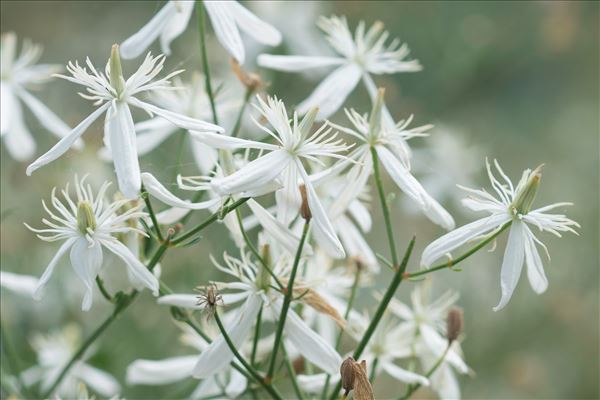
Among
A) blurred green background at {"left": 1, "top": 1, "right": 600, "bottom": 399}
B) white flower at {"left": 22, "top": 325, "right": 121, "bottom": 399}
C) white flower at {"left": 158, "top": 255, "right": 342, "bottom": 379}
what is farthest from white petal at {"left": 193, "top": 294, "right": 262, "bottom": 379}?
blurred green background at {"left": 1, "top": 1, "right": 600, "bottom": 399}

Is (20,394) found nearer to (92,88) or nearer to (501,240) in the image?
(92,88)

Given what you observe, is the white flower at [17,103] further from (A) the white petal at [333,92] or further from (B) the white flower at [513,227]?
(B) the white flower at [513,227]

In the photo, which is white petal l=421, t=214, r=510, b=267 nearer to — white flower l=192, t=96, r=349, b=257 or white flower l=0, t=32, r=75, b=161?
white flower l=192, t=96, r=349, b=257

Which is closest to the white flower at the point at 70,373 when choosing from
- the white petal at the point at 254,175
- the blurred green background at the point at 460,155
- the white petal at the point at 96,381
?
the white petal at the point at 96,381

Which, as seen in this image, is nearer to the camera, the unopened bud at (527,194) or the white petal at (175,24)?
the unopened bud at (527,194)

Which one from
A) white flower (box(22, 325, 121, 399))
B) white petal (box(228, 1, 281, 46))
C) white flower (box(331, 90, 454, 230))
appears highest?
white petal (box(228, 1, 281, 46))

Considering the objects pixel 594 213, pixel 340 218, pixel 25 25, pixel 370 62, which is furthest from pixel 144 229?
pixel 25 25

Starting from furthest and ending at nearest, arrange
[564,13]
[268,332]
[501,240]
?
[501,240], [564,13], [268,332]

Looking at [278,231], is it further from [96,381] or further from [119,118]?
[96,381]
